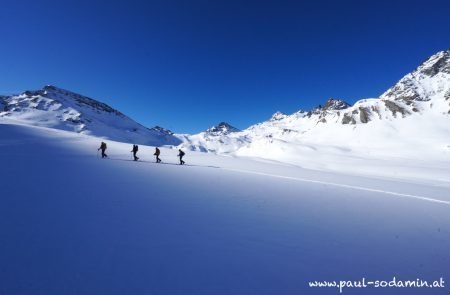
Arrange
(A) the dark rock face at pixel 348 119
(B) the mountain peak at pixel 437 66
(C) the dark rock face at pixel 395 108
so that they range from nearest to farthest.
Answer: (C) the dark rock face at pixel 395 108, (A) the dark rock face at pixel 348 119, (B) the mountain peak at pixel 437 66

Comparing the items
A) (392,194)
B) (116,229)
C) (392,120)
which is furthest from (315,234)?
(392,120)

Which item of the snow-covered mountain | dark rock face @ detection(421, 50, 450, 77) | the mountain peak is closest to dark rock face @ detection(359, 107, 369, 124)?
the snow-covered mountain

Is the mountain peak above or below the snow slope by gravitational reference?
above

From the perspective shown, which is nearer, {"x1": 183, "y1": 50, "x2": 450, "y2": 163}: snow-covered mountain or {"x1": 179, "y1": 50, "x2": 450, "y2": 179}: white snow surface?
{"x1": 179, "y1": 50, "x2": 450, "y2": 179}: white snow surface

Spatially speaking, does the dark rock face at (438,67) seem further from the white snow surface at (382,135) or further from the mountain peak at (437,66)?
the white snow surface at (382,135)

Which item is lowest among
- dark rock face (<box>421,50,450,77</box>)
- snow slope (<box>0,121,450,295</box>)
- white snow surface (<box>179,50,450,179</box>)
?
snow slope (<box>0,121,450,295</box>)

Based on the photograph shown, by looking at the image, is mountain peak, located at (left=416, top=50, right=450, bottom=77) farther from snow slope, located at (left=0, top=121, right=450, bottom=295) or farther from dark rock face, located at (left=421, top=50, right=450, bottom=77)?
snow slope, located at (left=0, top=121, right=450, bottom=295)

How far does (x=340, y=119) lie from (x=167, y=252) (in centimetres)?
14631

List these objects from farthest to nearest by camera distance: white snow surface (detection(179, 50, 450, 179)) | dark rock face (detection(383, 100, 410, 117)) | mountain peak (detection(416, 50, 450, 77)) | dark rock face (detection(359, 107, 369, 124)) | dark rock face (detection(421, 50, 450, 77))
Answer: mountain peak (detection(416, 50, 450, 77))
dark rock face (detection(421, 50, 450, 77))
dark rock face (detection(359, 107, 369, 124))
dark rock face (detection(383, 100, 410, 117))
white snow surface (detection(179, 50, 450, 179))

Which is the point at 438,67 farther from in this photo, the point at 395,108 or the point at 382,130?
the point at 382,130

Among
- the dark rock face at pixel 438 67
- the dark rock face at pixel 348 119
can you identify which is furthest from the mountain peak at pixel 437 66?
the dark rock face at pixel 348 119

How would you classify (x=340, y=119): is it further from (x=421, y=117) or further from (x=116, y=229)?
(x=116, y=229)

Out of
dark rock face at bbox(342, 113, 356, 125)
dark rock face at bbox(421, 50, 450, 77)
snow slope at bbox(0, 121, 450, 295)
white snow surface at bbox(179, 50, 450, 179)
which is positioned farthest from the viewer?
dark rock face at bbox(421, 50, 450, 77)

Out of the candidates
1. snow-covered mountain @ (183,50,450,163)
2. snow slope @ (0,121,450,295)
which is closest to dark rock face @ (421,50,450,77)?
snow-covered mountain @ (183,50,450,163)
